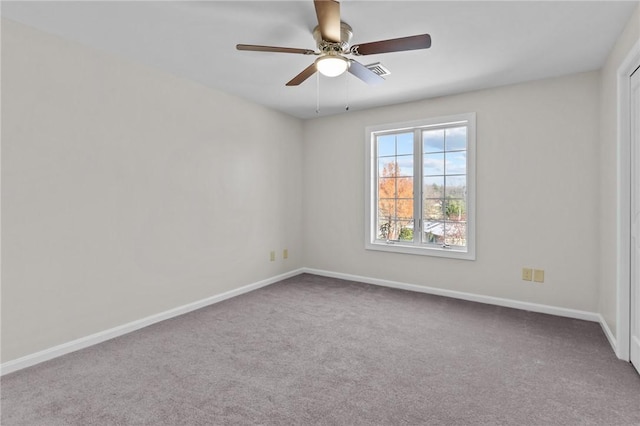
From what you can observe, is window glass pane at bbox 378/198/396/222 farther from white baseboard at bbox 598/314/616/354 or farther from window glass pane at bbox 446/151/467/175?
white baseboard at bbox 598/314/616/354

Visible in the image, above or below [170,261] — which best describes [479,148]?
above

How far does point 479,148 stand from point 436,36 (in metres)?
1.63

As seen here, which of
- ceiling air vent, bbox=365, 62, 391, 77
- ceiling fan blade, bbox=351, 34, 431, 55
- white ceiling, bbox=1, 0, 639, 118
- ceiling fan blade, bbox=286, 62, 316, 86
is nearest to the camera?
ceiling fan blade, bbox=351, 34, 431, 55

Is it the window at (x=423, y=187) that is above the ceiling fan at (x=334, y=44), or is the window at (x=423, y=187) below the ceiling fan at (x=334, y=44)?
below

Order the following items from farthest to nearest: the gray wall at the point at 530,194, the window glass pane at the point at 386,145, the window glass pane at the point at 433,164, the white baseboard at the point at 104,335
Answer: the window glass pane at the point at 386,145
the window glass pane at the point at 433,164
the gray wall at the point at 530,194
the white baseboard at the point at 104,335

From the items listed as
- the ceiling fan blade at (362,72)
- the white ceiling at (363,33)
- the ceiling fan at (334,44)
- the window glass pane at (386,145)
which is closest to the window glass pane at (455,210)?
the window glass pane at (386,145)

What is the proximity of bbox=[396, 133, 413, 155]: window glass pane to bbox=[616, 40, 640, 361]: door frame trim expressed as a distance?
2.09 meters

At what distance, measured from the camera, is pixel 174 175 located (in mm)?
3248

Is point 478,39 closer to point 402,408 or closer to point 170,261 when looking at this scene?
point 402,408

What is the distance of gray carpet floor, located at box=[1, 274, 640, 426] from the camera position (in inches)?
69.7

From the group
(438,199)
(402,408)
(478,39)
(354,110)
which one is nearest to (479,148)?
(438,199)

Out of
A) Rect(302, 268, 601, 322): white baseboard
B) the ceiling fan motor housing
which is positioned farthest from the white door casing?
the ceiling fan motor housing

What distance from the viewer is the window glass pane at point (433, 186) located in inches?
156

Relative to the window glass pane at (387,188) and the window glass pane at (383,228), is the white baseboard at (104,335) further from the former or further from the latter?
the window glass pane at (387,188)
